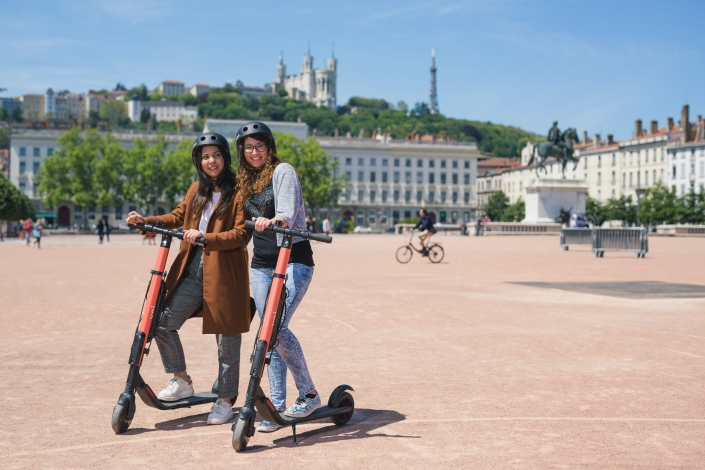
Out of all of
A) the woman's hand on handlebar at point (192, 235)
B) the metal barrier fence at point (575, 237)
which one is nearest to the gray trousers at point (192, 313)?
the woman's hand on handlebar at point (192, 235)

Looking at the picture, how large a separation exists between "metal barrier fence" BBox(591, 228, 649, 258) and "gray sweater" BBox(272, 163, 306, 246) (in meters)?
26.9

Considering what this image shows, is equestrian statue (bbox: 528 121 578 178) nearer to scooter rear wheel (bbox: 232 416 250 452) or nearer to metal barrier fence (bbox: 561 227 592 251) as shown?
metal barrier fence (bbox: 561 227 592 251)

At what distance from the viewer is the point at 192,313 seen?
18.9 feet

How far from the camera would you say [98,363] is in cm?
823

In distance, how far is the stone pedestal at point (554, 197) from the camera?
57.3 meters

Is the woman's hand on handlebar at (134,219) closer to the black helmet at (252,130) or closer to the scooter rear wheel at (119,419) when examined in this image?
the black helmet at (252,130)

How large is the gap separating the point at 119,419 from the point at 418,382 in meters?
2.77

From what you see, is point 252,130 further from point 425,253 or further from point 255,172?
point 425,253

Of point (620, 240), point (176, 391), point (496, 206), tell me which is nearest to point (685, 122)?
point (496, 206)

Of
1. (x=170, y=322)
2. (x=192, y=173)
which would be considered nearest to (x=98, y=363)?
(x=170, y=322)

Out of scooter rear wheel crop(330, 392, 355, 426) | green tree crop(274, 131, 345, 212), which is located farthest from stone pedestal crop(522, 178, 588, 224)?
scooter rear wheel crop(330, 392, 355, 426)

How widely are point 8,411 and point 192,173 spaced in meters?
102

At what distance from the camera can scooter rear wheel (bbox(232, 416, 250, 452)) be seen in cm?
498

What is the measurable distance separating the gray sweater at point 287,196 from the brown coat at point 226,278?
0.95ft
